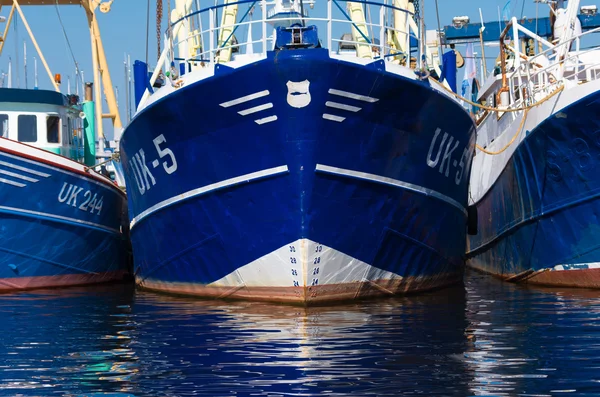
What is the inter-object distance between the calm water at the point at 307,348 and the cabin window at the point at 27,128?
541 cm

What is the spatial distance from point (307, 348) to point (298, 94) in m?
3.56

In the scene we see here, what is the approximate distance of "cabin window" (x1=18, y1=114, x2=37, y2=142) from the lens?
1716cm

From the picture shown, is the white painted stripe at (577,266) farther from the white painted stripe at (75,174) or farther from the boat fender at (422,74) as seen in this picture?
the white painted stripe at (75,174)

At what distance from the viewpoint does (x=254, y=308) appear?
11.5 m

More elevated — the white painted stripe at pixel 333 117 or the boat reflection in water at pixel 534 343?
the white painted stripe at pixel 333 117

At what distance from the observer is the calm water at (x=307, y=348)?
274 inches

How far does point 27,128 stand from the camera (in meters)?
17.3

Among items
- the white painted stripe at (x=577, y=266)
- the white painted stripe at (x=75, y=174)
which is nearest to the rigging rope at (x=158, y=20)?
the white painted stripe at (x=75, y=174)

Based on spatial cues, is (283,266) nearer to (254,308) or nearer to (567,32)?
(254,308)

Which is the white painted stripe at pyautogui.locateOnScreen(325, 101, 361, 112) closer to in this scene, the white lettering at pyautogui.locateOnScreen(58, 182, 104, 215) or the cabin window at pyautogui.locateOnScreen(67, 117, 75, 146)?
the white lettering at pyautogui.locateOnScreen(58, 182, 104, 215)

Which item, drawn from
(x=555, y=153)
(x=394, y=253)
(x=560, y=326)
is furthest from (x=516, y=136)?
(x=560, y=326)

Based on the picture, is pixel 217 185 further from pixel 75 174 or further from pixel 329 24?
pixel 75 174

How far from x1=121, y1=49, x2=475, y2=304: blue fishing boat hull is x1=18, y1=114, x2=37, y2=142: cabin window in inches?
202

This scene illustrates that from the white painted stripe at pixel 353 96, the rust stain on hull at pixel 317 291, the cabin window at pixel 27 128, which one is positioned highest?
the cabin window at pixel 27 128
